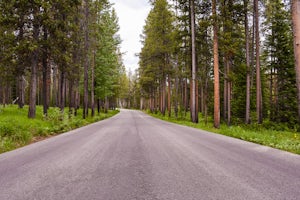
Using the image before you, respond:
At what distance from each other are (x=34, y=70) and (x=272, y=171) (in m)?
15.2

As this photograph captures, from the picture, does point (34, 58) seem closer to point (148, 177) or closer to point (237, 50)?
point (148, 177)

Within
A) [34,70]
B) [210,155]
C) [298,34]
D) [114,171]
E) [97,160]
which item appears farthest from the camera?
[34,70]

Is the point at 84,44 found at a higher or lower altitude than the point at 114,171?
higher

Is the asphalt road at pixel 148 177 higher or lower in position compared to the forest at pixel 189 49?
lower

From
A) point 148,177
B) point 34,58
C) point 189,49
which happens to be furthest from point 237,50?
point 148,177

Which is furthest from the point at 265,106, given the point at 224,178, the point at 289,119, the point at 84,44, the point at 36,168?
the point at 36,168

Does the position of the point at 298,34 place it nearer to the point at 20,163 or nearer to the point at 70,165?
the point at 70,165

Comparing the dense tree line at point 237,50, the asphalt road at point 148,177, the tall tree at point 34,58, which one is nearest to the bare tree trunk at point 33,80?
the tall tree at point 34,58

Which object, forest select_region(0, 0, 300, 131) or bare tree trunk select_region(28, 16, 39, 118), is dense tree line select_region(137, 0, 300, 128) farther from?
bare tree trunk select_region(28, 16, 39, 118)

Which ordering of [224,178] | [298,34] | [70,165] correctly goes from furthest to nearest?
1. [298,34]
2. [70,165]
3. [224,178]

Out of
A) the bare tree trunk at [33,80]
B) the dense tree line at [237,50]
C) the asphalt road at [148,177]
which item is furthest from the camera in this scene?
the dense tree line at [237,50]

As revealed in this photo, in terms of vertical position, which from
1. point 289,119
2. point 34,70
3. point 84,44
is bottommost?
point 289,119

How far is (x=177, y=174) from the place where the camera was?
12.0ft

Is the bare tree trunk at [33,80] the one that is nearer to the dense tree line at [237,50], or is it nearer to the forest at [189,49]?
the forest at [189,49]
